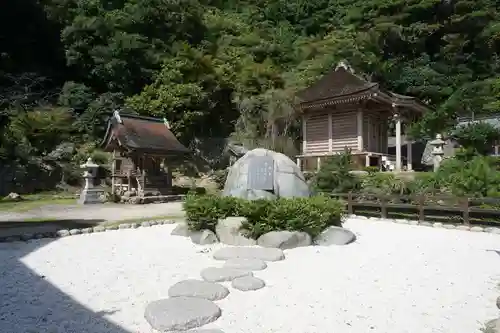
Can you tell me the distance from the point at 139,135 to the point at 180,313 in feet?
52.8

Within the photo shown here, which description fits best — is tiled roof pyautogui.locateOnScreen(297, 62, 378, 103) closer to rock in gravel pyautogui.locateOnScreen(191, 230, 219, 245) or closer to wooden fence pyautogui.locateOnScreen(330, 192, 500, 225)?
wooden fence pyautogui.locateOnScreen(330, 192, 500, 225)

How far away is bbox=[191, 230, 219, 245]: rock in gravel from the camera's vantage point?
8.59 metres

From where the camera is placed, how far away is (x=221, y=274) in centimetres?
582

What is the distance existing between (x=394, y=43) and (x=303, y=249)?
29.5 meters

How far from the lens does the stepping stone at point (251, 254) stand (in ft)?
23.2

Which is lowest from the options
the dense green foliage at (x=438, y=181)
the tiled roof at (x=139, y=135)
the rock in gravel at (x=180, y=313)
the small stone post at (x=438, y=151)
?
the rock in gravel at (x=180, y=313)

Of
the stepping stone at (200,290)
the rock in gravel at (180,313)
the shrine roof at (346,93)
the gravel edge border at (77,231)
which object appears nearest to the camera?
the rock in gravel at (180,313)

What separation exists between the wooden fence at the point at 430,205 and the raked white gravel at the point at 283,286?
194 cm

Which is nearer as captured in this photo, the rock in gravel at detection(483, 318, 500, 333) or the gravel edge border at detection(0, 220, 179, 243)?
the rock in gravel at detection(483, 318, 500, 333)

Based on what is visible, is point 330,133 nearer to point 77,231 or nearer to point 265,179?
point 265,179

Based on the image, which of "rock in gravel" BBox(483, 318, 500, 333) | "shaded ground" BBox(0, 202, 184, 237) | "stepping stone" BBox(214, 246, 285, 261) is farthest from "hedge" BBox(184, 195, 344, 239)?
"rock in gravel" BBox(483, 318, 500, 333)

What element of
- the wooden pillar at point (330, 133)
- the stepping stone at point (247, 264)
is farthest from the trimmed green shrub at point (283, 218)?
the wooden pillar at point (330, 133)

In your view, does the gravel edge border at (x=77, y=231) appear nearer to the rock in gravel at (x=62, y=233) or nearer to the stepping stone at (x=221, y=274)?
the rock in gravel at (x=62, y=233)

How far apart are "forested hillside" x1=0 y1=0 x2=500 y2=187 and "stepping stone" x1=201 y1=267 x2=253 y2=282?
60.5 ft
